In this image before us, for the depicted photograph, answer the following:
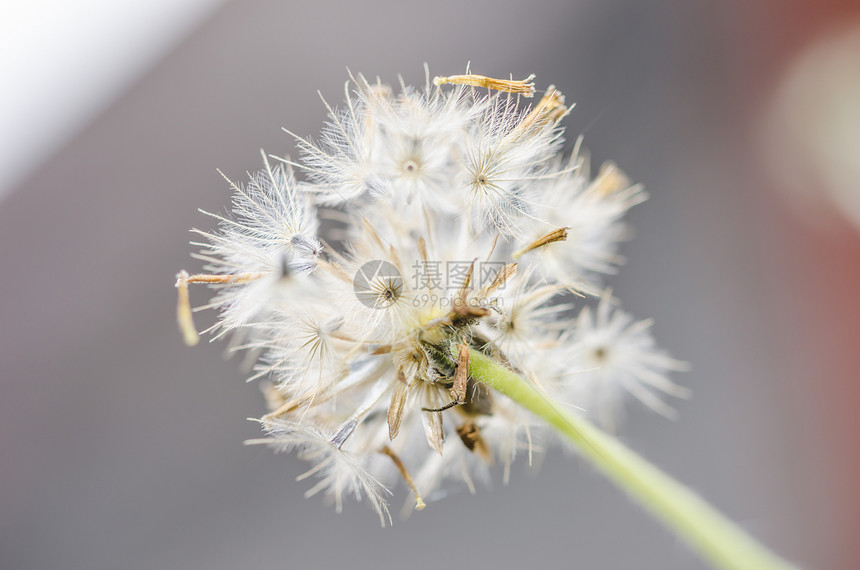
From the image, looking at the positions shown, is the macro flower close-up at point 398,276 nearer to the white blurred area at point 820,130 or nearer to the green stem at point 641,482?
the green stem at point 641,482

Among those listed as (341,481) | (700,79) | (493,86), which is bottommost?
(341,481)

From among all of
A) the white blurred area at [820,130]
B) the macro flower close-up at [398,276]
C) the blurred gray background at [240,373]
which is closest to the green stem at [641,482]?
the macro flower close-up at [398,276]

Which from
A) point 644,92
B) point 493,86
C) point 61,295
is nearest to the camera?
point 493,86

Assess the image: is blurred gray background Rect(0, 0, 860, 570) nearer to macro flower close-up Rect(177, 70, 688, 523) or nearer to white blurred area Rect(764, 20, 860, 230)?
white blurred area Rect(764, 20, 860, 230)

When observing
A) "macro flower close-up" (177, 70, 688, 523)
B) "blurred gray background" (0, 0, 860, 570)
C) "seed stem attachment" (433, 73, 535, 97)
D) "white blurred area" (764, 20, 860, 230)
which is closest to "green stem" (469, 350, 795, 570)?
"macro flower close-up" (177, 70, 688, 523)

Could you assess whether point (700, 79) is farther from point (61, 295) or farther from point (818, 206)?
point (61, 295)

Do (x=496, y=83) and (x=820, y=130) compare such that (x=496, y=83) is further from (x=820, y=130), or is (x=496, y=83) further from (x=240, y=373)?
(x=820, y=130)

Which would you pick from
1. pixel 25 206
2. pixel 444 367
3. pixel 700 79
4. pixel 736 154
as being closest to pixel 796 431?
pixel 736 154
